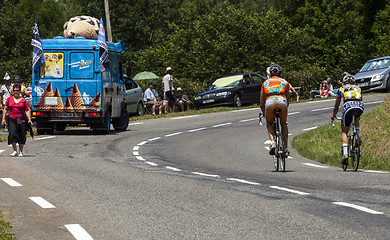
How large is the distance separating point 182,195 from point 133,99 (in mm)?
20814

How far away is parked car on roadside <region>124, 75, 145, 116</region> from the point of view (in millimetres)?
30266

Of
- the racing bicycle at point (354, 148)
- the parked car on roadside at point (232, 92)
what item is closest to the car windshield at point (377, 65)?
the parked car on roadside at point (232, 92)

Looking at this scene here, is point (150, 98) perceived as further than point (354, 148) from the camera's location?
Yes

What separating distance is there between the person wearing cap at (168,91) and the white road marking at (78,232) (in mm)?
23037

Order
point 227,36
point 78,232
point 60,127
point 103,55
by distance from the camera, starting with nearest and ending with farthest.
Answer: point 78,232 → point 103,55 → point 60,127 → point 227,36

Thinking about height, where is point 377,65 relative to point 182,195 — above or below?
above

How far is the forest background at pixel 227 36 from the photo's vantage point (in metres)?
44.4

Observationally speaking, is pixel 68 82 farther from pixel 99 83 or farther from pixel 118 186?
pixel 118 186

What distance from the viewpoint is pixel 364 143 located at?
17641 millimetres

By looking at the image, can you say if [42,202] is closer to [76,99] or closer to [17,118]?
[17,118]

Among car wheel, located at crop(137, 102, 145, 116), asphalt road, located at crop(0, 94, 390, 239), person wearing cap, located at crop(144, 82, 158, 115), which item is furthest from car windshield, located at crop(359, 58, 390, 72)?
asphalt road, located at crop(0, 94, 390, 239)

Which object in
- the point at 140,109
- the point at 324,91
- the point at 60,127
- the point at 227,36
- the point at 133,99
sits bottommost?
the point at 60,127

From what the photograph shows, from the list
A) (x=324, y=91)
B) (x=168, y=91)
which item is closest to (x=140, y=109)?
(x=168, y=91)

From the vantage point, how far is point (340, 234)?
709cm
